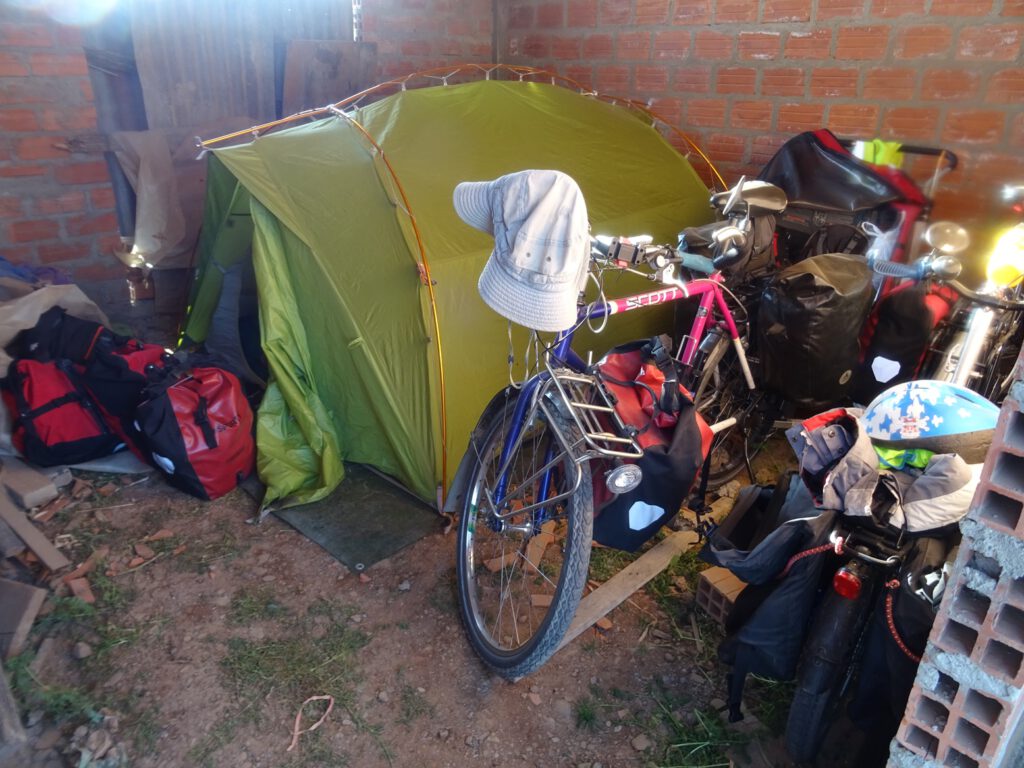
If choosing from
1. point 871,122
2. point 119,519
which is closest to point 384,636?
point 119,519

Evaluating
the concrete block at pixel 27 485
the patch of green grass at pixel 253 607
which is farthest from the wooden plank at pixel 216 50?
the patch of green grass at pixel 253 607

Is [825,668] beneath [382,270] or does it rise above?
beneath

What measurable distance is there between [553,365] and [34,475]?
6.66 ft

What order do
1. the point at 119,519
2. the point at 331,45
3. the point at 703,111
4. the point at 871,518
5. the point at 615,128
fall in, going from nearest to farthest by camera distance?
the point at 871,518
the point at 119,519
the point at 615,128
the point at 703,111
the point at 331,45

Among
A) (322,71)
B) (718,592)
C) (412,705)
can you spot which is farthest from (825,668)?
(322,71)

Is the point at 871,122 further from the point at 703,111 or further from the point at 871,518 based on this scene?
the point at 871,518

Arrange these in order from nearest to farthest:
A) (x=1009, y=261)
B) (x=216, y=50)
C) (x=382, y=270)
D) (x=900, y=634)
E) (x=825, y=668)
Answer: (x=900, y=634)
(x=825, y=668)
(x=1009, y=261)
(x=382, y=270)
(x=216, y=50)

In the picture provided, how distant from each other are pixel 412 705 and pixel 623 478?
0.85m

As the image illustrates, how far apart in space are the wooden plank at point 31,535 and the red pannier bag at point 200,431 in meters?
0.43

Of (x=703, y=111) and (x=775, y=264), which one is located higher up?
(x=703, y=111)

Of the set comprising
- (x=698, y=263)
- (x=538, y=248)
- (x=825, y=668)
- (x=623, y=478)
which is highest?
(x=538, y=248)

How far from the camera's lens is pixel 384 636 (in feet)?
7.04

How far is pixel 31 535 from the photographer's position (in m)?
2.40

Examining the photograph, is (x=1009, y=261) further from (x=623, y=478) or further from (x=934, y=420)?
(x=623, y=478)
